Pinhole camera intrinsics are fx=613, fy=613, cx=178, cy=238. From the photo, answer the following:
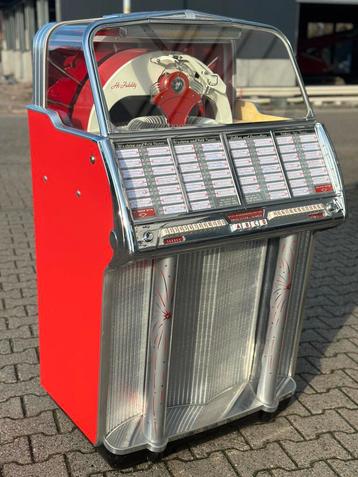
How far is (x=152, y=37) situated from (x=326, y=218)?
977 millimetres

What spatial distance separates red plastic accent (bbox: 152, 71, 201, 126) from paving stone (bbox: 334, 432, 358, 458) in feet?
4.98

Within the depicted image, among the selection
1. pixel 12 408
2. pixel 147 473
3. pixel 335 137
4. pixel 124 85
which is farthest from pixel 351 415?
pixel 335 137

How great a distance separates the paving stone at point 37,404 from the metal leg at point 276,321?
3.15 feet

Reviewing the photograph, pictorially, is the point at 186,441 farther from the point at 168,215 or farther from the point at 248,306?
the point at 168,215

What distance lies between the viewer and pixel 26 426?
2668mm

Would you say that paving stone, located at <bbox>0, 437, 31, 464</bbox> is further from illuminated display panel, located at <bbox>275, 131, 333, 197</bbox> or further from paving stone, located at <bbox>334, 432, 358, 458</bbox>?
illuminated display panel, located at <bbox>275, 131, 333, 197</bbox>

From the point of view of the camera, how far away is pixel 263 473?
2.43 meters

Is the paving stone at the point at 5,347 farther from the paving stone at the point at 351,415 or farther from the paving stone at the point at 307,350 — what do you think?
the paving stone at the point at 351,415

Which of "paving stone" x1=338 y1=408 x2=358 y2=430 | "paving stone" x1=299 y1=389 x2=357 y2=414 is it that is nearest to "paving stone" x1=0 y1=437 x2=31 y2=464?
"paving stone" x1=299 y1=389 x2=357 y2=414

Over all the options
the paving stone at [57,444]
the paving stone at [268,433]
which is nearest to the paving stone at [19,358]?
the paving stone at [57,444]

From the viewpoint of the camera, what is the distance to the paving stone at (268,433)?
2629 mm

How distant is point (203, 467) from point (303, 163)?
1270 millimetres

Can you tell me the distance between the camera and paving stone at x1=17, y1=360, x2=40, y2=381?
3.07m

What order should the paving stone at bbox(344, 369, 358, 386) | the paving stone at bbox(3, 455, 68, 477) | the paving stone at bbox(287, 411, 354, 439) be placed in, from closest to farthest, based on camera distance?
the paving stone at bbox(3, 455, 68, 477)
the paving stone at bbox(287, 411, 354, 439)
the paving stone at bbox(344, 369, 358, 386)
